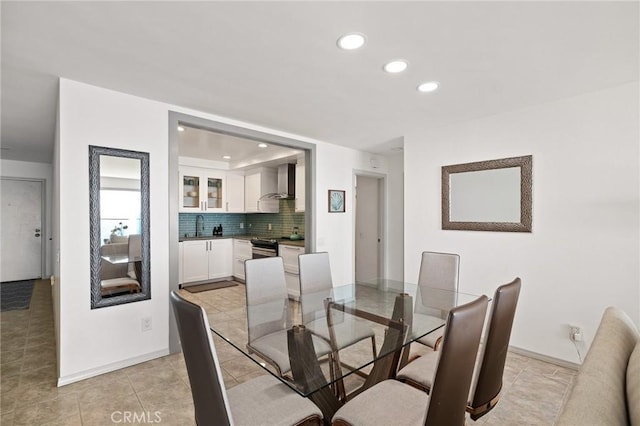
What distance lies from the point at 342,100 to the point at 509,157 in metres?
1.78

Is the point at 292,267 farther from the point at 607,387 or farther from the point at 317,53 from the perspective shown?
the point at 607,387

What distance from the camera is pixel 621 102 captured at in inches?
98.3

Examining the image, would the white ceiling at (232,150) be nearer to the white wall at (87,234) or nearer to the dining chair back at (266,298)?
the white wall at (87,234)

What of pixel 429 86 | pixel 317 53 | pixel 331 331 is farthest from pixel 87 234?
pixel 429 86

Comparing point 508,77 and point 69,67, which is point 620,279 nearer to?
point 508,77

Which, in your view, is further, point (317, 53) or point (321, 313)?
point (321, 313)

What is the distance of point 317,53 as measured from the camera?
1.98 meters

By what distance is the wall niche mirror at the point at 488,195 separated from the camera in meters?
2.98

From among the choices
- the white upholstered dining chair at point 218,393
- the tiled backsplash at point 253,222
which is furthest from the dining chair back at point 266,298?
the tiled backsplash at point 253,222

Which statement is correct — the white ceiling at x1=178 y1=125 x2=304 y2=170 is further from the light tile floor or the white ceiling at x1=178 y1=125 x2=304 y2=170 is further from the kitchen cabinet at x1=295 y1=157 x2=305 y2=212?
the light tile floor

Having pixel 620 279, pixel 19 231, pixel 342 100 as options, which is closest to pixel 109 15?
pixel 342 100

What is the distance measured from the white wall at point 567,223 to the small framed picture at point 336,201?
179 centimetres

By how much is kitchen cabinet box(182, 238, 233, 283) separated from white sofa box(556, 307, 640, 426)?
18.7 feet

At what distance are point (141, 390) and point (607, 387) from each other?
2.73 m
